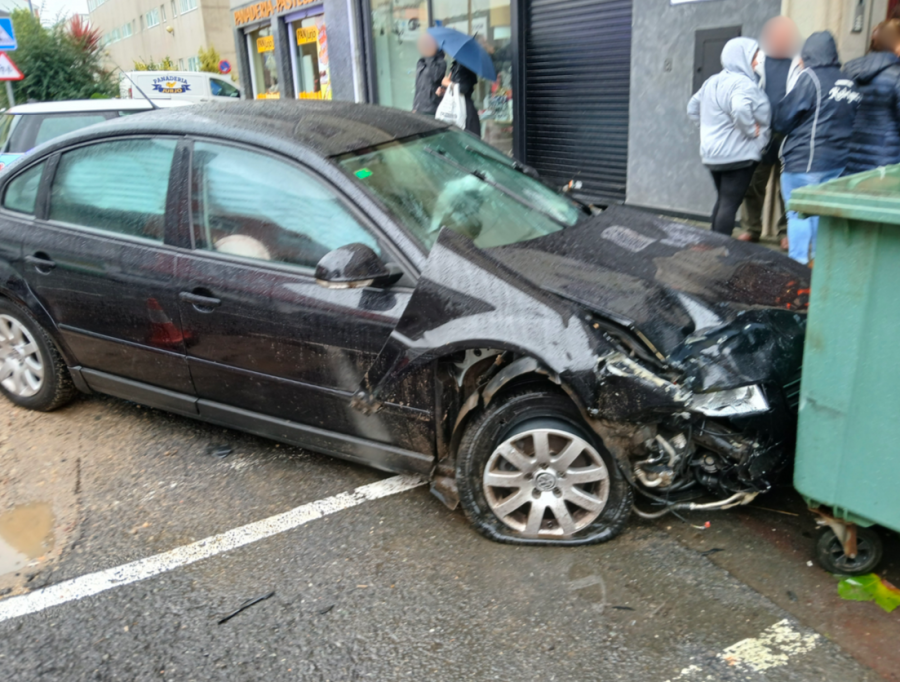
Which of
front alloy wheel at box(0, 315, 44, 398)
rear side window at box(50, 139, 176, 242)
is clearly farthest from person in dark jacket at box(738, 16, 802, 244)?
front alloy wheel at box(0, 315, 44, 398)

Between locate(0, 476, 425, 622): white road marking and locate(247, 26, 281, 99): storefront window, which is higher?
locate(247, 26, 281, 99): storefront window

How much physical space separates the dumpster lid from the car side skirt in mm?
1712

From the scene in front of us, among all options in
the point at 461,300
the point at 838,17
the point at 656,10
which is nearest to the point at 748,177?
the point at 838,17

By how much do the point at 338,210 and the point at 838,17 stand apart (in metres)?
5.10

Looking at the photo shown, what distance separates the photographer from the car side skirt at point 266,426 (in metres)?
3.33

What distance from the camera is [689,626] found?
8.55 ft

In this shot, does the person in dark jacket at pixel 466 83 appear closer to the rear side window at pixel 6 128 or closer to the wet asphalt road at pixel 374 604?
the rear side window at pixel 6 128

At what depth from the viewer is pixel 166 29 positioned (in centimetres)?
4059

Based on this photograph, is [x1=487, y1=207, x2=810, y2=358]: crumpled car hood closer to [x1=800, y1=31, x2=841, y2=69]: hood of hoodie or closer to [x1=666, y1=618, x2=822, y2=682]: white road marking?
[x1=666, y1=618, x2=822, y2=682]: white road marking

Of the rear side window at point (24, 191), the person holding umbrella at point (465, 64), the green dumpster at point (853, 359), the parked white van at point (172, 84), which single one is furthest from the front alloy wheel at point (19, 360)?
the parked white van at point (172, 84)

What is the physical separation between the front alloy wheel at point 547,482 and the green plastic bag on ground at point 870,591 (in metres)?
0.88

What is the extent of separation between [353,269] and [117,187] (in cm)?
170

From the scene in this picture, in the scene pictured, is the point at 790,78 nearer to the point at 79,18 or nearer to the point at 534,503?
the point at 534,503

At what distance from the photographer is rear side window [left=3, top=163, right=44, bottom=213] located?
4.35 meters
